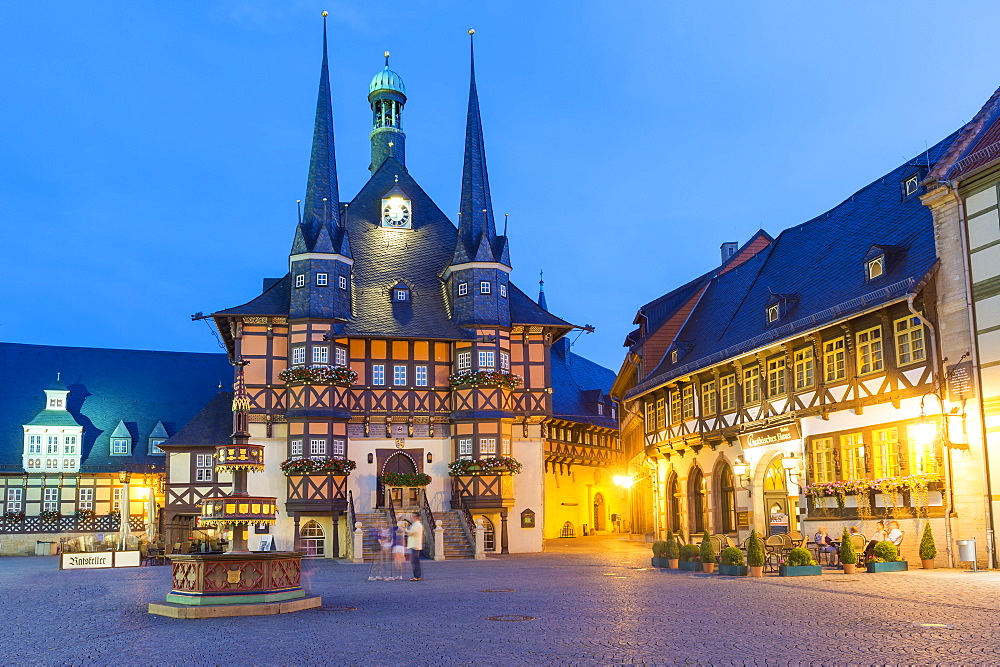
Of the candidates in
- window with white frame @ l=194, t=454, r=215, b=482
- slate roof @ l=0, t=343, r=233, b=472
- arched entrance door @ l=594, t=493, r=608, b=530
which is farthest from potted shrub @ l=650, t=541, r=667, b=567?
arched entrance door @ l=594, t=493, r=608, b=530

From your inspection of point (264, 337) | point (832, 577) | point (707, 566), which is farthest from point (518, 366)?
point (832, 577)

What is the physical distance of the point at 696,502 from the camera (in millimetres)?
40125

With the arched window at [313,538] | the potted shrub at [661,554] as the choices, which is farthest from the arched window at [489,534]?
the potted shrub at [661,554]

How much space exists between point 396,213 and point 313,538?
15.0 meters

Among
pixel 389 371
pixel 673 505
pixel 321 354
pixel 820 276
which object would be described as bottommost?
pixel 673 505

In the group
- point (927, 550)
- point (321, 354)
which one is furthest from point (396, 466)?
point (927, 550)

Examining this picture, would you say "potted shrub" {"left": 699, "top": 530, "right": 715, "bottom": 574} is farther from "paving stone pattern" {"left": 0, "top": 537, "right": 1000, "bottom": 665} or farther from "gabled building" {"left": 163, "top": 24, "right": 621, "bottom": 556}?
"gabled building" {"left": 163, "top": 24, "right": 621, "bottom": 556}

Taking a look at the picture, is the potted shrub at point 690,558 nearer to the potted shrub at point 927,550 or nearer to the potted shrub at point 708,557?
the potted shrub at point 708,557

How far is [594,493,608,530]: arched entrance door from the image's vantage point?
225 feet

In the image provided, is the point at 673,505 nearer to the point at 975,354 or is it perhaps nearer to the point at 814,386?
the point at 814,386

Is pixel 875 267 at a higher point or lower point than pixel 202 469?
higher

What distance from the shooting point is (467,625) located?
1501cm

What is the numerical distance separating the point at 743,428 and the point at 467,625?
21.2 m

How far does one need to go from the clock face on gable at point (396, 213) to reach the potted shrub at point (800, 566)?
2849 centimetres
